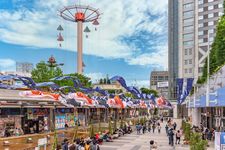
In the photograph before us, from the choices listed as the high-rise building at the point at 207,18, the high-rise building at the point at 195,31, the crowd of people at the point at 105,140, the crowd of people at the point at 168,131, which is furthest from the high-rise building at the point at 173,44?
the crowd of people at the point at 105,140

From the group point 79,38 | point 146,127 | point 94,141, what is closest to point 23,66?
point 79,38

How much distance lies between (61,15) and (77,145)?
81.7 m

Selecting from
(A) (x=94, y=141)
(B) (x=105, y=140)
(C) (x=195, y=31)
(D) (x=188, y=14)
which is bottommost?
(B) (x=105, y=140)

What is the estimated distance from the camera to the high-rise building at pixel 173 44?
139 meters

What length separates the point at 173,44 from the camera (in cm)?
14238

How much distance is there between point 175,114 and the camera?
12488cm

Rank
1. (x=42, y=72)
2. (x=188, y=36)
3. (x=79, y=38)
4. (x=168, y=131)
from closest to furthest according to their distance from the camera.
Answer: (x=168, y=131) < (x=42, y=72) < (x=79, y=38) < (x=188, y=36)

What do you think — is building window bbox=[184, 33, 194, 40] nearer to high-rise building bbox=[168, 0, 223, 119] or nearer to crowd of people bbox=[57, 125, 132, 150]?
high-rise building bbox=[168, 0, 223, 119]

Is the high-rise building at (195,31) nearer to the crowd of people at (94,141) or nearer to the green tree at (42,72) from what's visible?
the green tree at (42,72)

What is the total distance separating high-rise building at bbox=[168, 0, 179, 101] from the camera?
455ft

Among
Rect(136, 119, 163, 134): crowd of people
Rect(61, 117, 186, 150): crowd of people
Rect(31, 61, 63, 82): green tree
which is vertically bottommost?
Rect(136, 119, 163, 134): crowd of people

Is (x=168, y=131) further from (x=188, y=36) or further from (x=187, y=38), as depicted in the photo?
(x=188, y=36)

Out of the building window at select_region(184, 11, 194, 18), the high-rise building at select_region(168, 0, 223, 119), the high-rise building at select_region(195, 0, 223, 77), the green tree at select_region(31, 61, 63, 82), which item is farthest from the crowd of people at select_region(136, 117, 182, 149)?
the building window at select_region(184, 11, 194, 18)

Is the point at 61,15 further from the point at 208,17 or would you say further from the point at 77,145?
the point at 77,145
